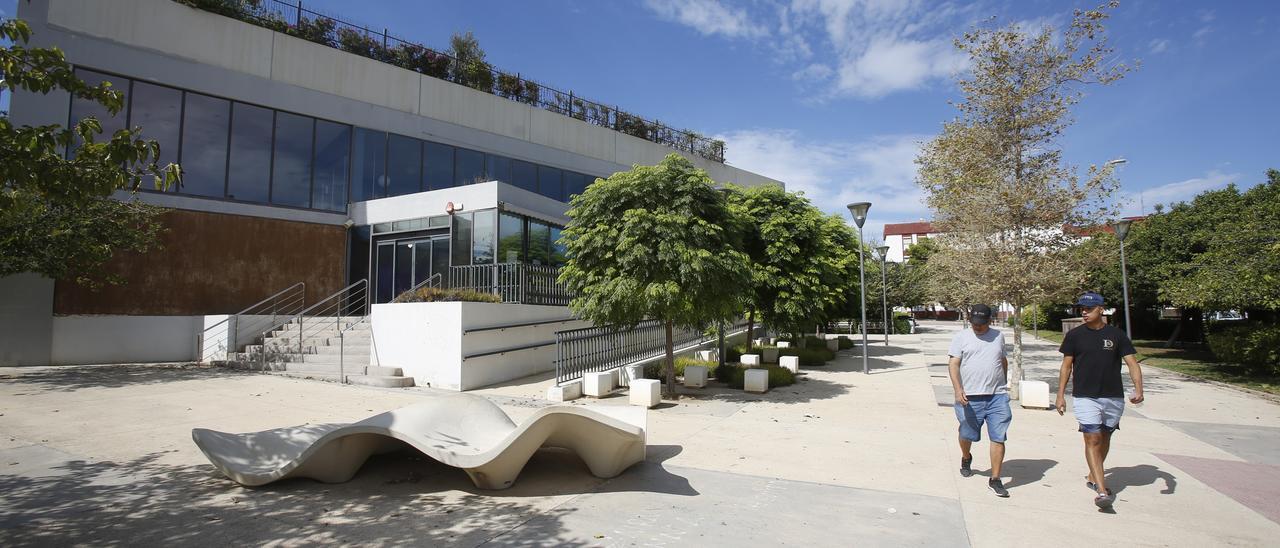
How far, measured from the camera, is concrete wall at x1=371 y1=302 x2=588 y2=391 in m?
11.8

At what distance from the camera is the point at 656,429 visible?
27.1 ft

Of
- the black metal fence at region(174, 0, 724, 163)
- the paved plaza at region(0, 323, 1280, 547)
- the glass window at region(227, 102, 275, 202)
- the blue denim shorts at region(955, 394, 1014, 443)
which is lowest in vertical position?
the paved plaza at region(0, 323, 1280, 547)

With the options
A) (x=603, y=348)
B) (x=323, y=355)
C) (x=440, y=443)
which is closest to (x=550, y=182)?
(x=323, y=355)

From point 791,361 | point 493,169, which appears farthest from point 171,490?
point 493,169

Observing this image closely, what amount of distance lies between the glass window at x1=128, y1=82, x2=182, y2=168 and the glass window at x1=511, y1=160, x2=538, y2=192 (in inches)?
418

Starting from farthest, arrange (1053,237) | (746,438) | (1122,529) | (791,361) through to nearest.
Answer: (791,361)
(1053,237)
(746,438)
(1122,529)

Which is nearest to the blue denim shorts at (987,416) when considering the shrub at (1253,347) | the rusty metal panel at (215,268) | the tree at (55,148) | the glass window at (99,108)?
the tree at (55,148)

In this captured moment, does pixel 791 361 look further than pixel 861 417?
Yes

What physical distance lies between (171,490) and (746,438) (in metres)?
5.88

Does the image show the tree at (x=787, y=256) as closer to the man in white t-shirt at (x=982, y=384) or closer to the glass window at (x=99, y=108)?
the man in white t-shirt at (x=982, y=384)

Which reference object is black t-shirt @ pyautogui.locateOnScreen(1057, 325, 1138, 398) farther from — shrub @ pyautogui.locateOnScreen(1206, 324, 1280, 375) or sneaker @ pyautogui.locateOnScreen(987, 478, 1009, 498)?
shrub @ pyautogui.locateOnScreen(1206, 324, 1280, 375)

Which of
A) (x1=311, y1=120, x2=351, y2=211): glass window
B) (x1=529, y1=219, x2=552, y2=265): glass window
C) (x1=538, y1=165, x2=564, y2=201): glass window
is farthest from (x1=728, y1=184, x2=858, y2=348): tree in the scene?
(x1=311, y1=120, x2=351, y2=211): glass window

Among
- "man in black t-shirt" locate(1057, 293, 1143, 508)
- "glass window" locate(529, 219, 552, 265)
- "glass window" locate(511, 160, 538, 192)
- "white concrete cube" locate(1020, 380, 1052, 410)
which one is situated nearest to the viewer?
"man in black t-shirt" locate(1057, 293, 1143, 508)

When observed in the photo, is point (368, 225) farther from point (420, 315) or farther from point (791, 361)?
point (791, 361)
